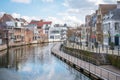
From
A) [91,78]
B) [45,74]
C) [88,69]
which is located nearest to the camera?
[91,78]

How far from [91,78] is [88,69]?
10.3 ft

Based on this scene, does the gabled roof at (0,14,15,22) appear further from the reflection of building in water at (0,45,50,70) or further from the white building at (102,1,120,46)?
the white building at (102,1,120,46)

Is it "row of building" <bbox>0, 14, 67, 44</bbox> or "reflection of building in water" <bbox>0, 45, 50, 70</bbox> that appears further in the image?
"row of building" <bbox>0, 14, 67, 44</bbox>

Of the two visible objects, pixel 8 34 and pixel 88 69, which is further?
pixel 8 34

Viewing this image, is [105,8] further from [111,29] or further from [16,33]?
[16,33]

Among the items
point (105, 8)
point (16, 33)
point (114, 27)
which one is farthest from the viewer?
point (16, 33)

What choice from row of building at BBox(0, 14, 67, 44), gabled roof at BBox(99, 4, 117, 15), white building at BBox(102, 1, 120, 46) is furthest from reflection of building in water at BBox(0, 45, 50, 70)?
row of building at BBox(0, 14, 67, 44)

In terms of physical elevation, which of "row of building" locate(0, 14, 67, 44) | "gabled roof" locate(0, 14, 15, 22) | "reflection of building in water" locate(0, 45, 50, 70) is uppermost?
"gabled roof" locate(0, 14, 15, 22)

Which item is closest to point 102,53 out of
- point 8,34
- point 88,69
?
point 88,69

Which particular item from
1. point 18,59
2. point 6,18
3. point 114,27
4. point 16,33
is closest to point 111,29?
point 114,27

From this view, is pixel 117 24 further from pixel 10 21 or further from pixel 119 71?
pixel 10 21

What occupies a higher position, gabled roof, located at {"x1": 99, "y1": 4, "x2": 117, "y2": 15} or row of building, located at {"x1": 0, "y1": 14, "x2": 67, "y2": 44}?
gabled roof, located at {"x1": 99, "y1": 4, "x2": 117, "y2": 15}

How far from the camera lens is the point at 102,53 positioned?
148 ft

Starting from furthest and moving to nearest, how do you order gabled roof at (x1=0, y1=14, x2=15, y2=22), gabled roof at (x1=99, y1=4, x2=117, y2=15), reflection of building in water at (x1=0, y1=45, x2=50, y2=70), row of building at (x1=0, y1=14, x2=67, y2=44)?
gabled roof at (x1=0, y1=14, x2=15, y2=22)
row of building at (x1=0, y1=14, x2=67, y2=44)
gabled roof at (x1=99, y1=4, x2=117, y2=15)
reflection of building in water at (x1=0, y1=45, x2=50, y2=70)
